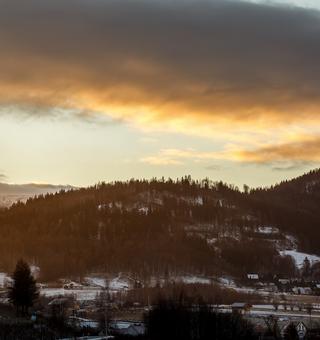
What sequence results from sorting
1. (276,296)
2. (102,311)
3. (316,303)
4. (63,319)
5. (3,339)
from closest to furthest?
(3,339) < (63,319) < (102,311) < (316,303) < (276,296)

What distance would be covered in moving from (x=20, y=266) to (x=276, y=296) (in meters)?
78.6

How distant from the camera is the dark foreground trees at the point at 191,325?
3295 inches

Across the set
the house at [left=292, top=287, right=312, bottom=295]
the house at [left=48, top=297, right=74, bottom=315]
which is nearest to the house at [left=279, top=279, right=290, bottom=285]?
the house at [left=292, top=287, right=312, bottom=295]

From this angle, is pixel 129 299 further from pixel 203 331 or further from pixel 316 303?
pixel 203 331

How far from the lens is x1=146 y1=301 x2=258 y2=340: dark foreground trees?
83688 mm

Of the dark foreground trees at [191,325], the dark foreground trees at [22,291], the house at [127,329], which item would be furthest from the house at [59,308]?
the dark foreground trees at [191,325]

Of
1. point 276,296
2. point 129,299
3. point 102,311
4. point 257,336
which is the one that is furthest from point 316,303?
point 257,336

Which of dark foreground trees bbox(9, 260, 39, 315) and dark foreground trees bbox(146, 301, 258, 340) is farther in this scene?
dark foreground trees bbox(9, 260, 39, 315)

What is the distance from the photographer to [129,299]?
143750 mm

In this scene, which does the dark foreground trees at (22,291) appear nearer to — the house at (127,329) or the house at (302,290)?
the house at (127,329)

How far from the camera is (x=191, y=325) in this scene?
8531 cm

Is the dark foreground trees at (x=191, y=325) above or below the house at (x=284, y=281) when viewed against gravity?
below

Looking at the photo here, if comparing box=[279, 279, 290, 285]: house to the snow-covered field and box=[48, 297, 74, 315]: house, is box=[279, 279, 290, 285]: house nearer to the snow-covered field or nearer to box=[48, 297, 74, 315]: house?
the snow-covered field

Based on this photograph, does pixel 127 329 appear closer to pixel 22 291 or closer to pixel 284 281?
pixel 22 291
